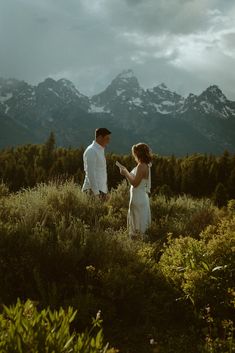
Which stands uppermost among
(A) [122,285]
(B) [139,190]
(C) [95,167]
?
(C) [95,167]

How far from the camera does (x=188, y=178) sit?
20109 mm

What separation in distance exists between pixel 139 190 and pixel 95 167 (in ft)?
2.92

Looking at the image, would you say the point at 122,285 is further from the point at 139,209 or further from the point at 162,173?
the point at 162,173

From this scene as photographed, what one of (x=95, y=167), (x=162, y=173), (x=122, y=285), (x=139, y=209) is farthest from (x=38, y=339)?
(x=162, y=173)

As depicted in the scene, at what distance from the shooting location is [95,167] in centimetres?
929

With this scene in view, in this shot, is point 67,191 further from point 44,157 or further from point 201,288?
point 44,157

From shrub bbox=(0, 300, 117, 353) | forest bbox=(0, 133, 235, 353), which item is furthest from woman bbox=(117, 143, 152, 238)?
shrub bbox=(0, 300, 117, 353)

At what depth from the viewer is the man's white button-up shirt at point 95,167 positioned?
363 inches

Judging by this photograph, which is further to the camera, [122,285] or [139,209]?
[139,209]

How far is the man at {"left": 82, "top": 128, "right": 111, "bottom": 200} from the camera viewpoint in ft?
30.2

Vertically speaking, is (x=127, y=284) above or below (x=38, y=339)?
below

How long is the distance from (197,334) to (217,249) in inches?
40.5

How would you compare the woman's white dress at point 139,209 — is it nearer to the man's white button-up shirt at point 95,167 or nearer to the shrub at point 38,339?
the man's white button-up shirt at point 95,167

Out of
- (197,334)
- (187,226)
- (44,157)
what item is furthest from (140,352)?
(44,157)
